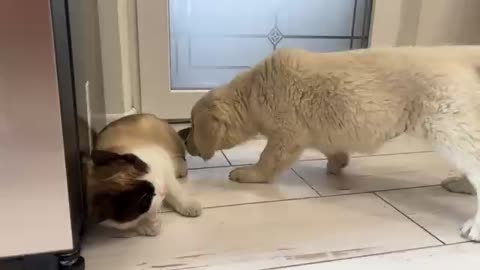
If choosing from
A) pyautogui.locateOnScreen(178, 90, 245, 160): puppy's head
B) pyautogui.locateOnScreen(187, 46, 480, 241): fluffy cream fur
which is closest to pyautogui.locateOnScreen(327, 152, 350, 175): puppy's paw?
pyautogui.locateOnScreen(187, 46, 480, 241): fluffy cream fur

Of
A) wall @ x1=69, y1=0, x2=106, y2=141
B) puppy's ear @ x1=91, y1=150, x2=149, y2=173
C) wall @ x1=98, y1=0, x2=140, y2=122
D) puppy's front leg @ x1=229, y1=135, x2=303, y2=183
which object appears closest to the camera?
wall @ x1=69, y1=0, x2=106, y2=141

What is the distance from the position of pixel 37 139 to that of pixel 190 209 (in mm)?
498

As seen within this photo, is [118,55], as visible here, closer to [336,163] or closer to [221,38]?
[221,38]

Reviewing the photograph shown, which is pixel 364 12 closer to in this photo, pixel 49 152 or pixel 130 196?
pixel 130 196

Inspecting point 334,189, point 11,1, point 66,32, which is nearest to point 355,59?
point 334,189

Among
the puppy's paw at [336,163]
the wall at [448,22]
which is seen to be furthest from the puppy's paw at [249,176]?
the wall at [448,22]

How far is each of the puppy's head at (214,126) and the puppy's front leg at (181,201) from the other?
0.65 ft

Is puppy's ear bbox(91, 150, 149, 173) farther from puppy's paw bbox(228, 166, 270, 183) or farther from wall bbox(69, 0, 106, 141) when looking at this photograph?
puppy's paw bbox(228, 166, 270, 183)

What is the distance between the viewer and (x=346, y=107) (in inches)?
50.3

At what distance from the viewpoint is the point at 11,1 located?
73cm

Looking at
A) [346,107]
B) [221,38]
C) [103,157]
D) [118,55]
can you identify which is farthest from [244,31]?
[103,157]

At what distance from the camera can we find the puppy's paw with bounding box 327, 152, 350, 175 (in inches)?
59.1

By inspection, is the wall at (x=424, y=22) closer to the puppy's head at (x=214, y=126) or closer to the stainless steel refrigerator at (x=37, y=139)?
the puppy's head at (x=214, y=126)

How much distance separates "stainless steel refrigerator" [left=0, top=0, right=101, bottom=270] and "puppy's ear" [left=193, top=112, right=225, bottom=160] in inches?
20.8
